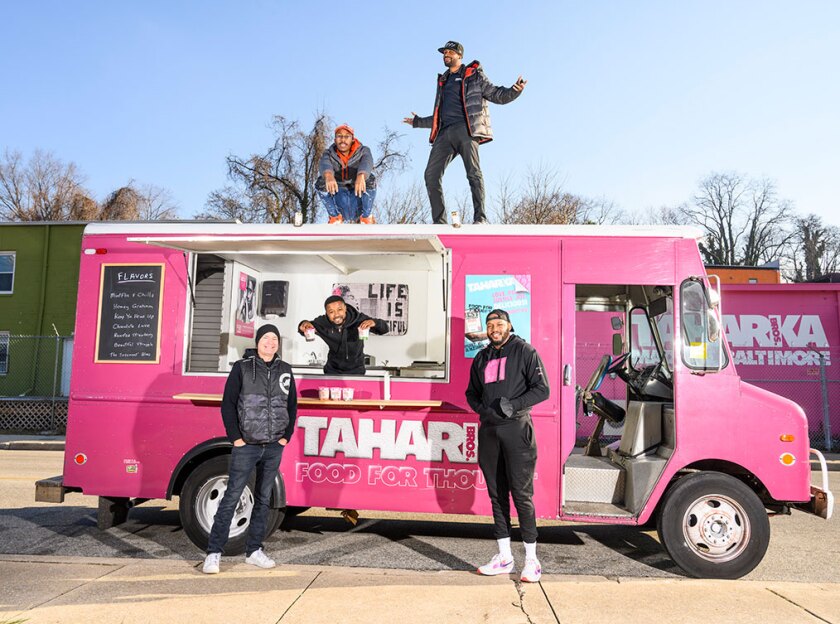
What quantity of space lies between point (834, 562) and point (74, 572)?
6416 millimetres

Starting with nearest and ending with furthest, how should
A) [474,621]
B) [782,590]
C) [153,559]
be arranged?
[474,621], [782,590], [153,559]

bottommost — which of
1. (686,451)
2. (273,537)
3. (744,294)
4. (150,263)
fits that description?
(273,537)

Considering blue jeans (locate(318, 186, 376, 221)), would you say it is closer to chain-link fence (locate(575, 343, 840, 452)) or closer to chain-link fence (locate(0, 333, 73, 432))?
chain-link fence (locate(575, 343, 840, 452))

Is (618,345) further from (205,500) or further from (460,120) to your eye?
(205,500)

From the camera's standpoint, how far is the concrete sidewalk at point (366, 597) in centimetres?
420

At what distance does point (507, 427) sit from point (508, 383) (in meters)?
0.33

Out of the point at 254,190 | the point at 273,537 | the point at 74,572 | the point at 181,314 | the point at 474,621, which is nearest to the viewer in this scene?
the point at 474,621

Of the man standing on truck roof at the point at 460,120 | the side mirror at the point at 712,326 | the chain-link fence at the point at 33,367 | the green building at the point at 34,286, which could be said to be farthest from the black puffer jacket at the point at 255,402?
the green building at the point at 34,286

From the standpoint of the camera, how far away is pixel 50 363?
22375 mm

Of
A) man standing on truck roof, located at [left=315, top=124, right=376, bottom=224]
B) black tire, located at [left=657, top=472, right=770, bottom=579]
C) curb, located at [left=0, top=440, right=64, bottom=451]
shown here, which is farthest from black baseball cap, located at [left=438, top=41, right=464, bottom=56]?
curb, located at [left=0, top=440, right=64, bottom=451]

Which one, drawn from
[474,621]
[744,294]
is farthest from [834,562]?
[744,294]

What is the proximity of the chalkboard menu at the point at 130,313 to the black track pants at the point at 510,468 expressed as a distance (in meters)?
3.19

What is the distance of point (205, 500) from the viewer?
5906mm

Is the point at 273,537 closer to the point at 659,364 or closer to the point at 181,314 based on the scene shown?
the point at 181,314
